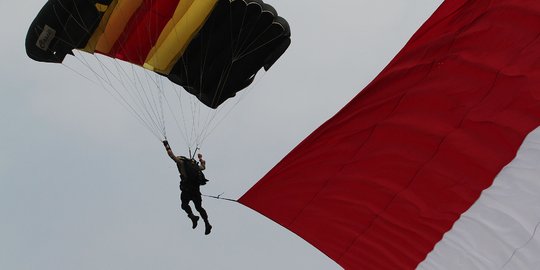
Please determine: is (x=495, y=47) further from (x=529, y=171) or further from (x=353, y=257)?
(x=353, y=257)

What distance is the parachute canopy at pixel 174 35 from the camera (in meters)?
10.2

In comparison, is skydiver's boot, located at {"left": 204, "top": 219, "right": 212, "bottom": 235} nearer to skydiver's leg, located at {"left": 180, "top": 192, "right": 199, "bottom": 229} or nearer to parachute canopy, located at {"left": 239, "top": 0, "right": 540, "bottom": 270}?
skydiver's leg, located at {"left": 180, "top": 192, "right": 199, "bottom": 229}

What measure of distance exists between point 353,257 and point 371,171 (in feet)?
2.60

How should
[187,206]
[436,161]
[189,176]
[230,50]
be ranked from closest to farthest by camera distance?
1. [436,161]
2. [189,176]
3. [187,206]
4. [230,50]

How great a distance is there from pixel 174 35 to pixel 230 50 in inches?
25.3

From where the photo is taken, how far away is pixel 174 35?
1043cm

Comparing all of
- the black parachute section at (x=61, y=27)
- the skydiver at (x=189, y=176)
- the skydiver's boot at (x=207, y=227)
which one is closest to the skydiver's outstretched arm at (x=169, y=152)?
the skydiver at (x=189, y=176)

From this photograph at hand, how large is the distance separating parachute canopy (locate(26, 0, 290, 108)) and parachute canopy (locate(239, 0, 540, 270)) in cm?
249

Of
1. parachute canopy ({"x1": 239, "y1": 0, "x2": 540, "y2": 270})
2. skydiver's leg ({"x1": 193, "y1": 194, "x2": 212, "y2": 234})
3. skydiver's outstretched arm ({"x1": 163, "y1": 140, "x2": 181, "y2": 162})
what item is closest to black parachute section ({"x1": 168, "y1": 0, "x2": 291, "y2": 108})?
skydiver's outstretched arm ({"x1": 163, "y1": 140, "x2": 181, "y2": 162})

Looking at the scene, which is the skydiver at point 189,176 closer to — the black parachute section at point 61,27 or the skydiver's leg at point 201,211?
the skydiver's leg at point 201,211

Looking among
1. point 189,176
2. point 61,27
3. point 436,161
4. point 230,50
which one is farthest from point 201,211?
point 436,161

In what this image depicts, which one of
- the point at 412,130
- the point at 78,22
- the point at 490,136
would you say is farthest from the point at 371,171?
the point at 78,22

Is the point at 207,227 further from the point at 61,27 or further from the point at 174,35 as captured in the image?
the point at 61,27

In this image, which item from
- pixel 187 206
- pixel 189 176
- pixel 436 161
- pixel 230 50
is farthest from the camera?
pixel 230 50
